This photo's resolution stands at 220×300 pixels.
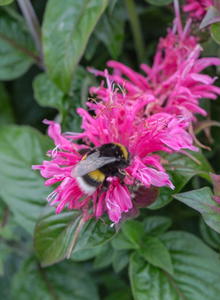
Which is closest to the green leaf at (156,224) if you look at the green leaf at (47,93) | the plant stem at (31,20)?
the green leaf at (47,93)

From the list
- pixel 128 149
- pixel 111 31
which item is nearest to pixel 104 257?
pixel 128 149

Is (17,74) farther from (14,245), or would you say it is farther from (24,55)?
(14,245)

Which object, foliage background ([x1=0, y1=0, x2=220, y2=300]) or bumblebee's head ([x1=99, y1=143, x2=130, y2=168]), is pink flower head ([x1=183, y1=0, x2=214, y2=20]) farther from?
bumblebee's head ([x1=99, y1=143, x2=130, y2=168])

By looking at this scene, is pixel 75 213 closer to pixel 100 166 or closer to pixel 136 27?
pixel 100 166

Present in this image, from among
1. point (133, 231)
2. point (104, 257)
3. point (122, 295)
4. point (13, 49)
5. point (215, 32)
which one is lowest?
point (122, 295)

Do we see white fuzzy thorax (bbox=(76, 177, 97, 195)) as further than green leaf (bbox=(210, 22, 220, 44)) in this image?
No

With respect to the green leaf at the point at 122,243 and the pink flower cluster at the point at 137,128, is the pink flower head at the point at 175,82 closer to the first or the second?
the pink flower cluster at the point at 137,128

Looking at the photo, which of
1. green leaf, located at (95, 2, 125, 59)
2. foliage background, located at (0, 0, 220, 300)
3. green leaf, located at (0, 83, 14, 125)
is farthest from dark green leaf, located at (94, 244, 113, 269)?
green leaf, located at (0, 83, 14, 125)
